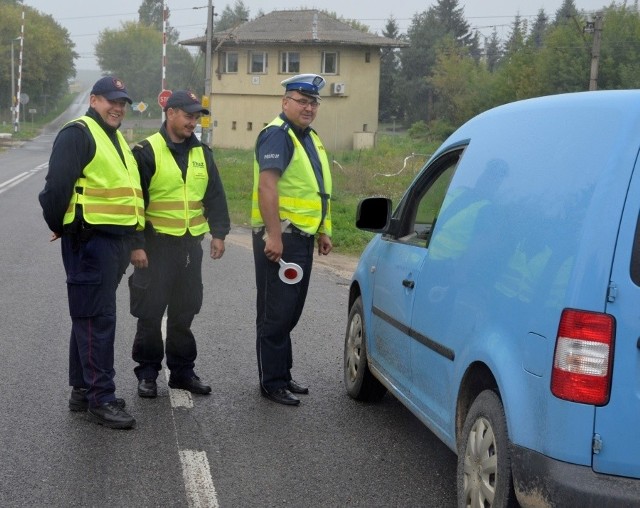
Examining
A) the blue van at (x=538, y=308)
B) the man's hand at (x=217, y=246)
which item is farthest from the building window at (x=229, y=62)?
the blue van at (x=538, y=308)

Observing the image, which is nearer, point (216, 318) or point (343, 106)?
point (216, 318)

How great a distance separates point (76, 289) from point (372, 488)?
205 centimetres

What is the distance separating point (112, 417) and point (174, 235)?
1.20m

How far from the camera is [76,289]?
5664mm

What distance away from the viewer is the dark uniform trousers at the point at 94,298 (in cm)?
563

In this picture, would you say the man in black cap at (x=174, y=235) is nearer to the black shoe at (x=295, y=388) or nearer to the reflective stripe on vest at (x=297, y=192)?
the reflective stripe on vest at (x=297, y=192)

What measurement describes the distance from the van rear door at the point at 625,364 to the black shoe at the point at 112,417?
3060mm

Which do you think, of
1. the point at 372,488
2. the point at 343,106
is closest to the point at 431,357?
the point at 372,488

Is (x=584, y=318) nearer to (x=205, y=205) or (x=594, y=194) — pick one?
(x=594, y=194)

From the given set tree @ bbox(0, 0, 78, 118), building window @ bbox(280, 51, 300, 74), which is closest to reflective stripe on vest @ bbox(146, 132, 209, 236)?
building window @ bbox(280, 51, 300, 74)

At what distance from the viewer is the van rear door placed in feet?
10.8

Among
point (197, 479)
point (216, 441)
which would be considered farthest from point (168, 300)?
point (197, 479)

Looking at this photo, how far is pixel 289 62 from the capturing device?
60656 mm

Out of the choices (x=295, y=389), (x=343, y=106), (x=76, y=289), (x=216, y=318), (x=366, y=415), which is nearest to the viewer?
(x=76, y=289)
